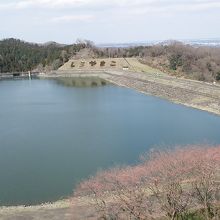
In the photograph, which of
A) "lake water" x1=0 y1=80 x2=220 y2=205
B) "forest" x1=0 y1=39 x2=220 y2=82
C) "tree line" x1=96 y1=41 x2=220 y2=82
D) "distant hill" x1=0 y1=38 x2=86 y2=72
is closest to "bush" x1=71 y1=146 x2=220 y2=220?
"lake water" x1=0 y1=80 x2=220 y2=205

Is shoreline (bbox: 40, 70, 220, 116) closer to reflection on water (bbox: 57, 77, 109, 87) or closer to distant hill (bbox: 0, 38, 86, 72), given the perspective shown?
reflection on water (bbox: 57, 77, 109, 87)

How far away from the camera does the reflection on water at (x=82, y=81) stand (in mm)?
44438

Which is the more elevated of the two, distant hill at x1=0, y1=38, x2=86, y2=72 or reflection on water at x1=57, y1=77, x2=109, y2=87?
distant hill at x1=0, y1=38, x2=86, y2=72

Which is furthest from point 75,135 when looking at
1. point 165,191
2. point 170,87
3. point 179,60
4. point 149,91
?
point 179,60

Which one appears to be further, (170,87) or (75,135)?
(170,87)

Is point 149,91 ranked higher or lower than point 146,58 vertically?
lower

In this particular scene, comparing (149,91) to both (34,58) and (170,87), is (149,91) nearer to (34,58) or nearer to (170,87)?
(170,87)

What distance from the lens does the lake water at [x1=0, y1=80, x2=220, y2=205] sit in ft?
47.9

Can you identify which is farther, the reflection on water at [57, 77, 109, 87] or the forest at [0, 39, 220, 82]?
the forest at [0, 39, 220, 82]

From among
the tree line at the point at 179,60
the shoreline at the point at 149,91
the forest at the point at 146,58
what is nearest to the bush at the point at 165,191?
the shoreline at the point at 149,91

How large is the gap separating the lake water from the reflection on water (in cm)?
820

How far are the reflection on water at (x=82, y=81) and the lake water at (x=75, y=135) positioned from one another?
820cm

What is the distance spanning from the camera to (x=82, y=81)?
4741 cm

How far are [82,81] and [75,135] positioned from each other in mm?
26651
